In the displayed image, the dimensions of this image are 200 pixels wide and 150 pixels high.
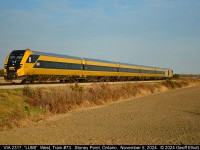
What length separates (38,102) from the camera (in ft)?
62.5

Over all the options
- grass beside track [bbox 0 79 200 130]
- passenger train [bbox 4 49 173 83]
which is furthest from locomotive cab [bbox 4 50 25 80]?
grass beside track [bbox 0 79 200 130]

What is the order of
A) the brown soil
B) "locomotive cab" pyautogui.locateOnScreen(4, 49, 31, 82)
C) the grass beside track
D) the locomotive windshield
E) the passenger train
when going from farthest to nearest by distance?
the locomotive windshield < the passenger train < "locomotive cab" pyautogui.locateOnScreen(4, 49, 31, 82) < the grass beside track < the brown soil

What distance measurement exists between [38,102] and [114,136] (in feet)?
24.7

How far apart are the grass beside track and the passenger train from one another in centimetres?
397

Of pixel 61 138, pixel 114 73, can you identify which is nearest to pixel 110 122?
pixel 61 138

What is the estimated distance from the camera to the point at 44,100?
1964 cm

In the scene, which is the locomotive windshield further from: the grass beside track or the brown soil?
the brown soil

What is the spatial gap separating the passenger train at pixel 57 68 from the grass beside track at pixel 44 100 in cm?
397

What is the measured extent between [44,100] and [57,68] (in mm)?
10988

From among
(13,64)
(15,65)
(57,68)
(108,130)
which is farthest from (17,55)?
(108,130)

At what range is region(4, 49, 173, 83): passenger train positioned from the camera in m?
25.0

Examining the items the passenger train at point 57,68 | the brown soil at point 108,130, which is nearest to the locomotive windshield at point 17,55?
the passenger train at point 57,68

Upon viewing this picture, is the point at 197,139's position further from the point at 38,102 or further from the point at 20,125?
the point at 38,102

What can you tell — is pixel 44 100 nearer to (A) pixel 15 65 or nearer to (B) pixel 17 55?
(A) pixel 15 65
